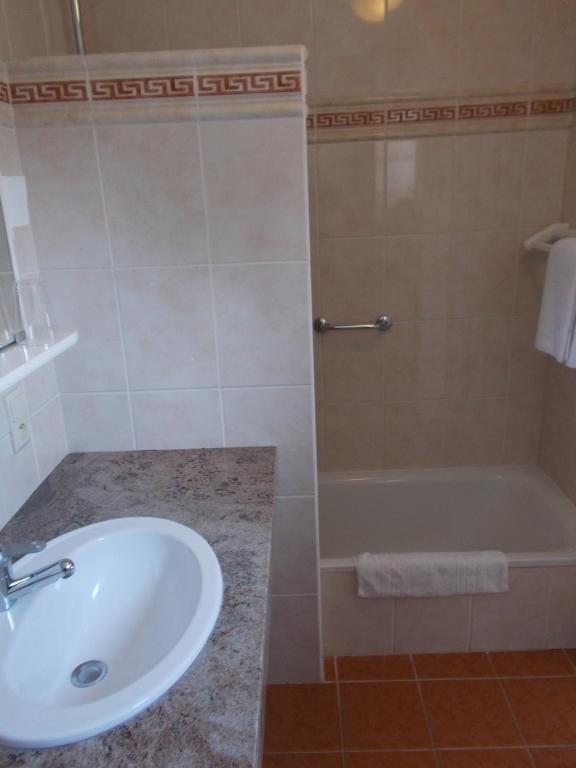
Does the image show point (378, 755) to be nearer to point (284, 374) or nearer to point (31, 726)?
point (284, 374)

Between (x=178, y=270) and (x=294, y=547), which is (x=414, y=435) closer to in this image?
(x=294, y=547)

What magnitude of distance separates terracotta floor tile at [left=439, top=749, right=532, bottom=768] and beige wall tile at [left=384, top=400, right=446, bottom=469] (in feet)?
3.69

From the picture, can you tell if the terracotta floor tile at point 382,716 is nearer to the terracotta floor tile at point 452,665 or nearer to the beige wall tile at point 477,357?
the terracotta floor tile at point 452,665

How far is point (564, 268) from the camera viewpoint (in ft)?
6.02

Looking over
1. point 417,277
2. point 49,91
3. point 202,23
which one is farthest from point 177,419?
point 202,23

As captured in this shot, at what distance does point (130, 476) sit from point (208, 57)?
0.99 metres

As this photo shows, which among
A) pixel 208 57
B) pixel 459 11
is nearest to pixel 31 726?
pixel 208 57

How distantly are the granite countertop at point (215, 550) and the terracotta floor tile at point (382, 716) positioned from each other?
0.85 metres

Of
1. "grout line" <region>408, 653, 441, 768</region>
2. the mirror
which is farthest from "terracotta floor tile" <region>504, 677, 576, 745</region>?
the mirror

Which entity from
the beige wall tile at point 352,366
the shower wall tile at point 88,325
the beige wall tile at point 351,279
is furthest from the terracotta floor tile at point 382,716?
the beige wall tile at point 351,279

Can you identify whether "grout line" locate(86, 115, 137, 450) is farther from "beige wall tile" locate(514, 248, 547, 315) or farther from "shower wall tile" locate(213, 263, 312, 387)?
"beige wall tile" locate(514, 248, 547, 315)

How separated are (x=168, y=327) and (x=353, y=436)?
1.20m

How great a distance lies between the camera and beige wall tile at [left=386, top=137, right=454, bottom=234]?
2104mm

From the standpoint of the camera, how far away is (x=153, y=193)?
137cm
